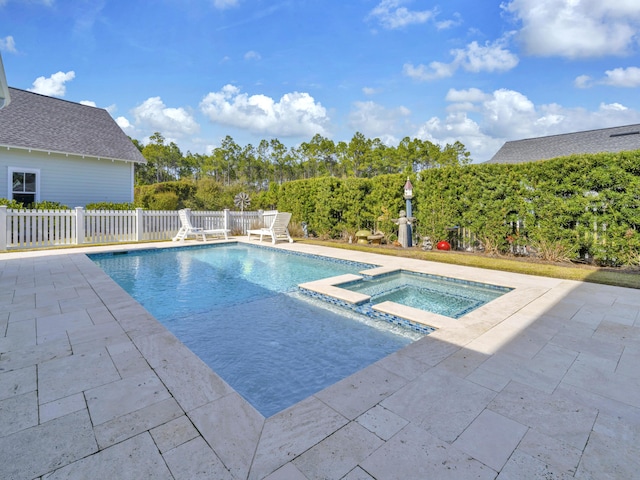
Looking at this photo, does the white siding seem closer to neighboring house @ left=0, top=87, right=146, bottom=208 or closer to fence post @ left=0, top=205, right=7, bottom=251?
neighboring house @ left=0, top=87, right=146, bottom=208

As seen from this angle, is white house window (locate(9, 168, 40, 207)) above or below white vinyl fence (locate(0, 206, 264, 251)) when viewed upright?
above

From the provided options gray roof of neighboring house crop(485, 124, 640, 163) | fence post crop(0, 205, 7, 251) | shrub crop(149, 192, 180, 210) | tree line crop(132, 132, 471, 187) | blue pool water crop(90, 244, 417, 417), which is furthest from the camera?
tree line crop(132, 132, 471, 187)

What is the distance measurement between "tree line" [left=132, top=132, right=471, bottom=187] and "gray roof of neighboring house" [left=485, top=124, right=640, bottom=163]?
46.5 ft

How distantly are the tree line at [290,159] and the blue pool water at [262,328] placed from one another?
26.4 meters

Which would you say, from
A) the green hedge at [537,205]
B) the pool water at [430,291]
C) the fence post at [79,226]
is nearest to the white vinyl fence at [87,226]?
the fence post at [79,226]

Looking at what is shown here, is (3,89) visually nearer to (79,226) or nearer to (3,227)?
(3,227)

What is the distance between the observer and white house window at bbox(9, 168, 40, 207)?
11.2m

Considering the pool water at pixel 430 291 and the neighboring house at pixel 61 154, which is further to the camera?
the neighboring house at pixel 61 154

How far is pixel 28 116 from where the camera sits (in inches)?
480

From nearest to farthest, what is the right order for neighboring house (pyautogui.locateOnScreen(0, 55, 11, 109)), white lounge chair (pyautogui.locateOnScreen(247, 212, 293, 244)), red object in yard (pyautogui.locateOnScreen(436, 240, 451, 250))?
neighboring house (pyautogui.locateOnScreen(0, 55, 11, 109)), red object in yard (pyautogui.locateOnScreen(436, 240, 451, 250)), white lounge chair (pyautogui.locateOnScreen(247, 212, 293, 244))

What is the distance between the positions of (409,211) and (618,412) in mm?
7891

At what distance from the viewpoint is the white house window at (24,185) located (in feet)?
36.6

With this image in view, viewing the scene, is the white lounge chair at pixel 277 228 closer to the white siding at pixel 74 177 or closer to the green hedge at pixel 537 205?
the green hedge at pixel 537 205

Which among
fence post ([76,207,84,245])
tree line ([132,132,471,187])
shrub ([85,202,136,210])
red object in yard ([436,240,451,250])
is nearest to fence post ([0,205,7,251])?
fence post ([76,207,84,245])
